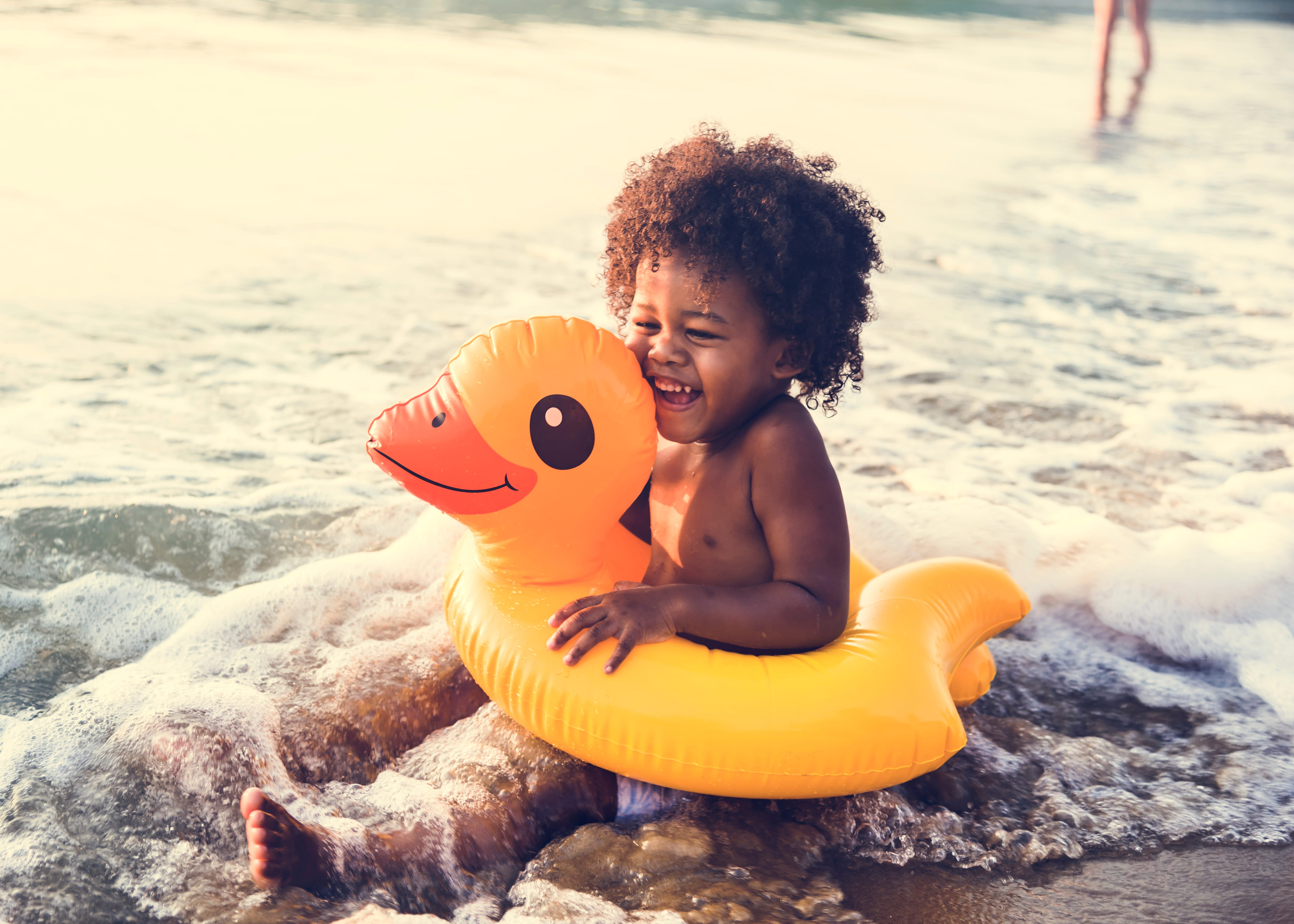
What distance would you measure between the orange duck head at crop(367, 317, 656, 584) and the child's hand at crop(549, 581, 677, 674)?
0.16m

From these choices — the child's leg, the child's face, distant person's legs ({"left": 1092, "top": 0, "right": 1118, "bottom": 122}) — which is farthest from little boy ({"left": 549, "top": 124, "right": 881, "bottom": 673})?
distant person's legs ({"left": 1092, "top": 0, "right": 1118, "bottom": 122})

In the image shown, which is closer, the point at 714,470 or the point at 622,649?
the point at 622,649

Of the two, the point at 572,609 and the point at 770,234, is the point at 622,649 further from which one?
the point at 770,234

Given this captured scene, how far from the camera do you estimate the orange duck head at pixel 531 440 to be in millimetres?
2225

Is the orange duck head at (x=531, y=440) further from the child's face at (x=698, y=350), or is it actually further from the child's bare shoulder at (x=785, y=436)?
the child's bare shoulder at (x=785, y=436)

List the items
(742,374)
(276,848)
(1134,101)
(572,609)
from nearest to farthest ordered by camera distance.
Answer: (276,848) < (572,609) < (742,374) < (1134,101)

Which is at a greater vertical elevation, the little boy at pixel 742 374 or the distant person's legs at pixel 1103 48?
the distant person's legs at pixel 1103 48

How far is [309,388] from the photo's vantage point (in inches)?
195

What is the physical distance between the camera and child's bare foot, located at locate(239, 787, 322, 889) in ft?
6.56

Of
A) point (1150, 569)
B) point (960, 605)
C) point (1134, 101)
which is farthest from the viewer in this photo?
point (1134, 101)

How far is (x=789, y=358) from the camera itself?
2520mm

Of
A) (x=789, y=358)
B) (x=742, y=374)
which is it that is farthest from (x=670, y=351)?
(x=789, y=358)

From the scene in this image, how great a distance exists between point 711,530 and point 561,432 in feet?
1.56

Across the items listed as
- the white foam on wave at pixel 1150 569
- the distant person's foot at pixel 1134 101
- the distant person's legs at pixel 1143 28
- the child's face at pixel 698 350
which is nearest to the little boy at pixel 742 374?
the child's face at pixel 698 350
